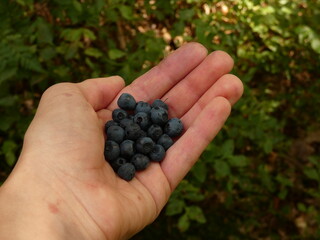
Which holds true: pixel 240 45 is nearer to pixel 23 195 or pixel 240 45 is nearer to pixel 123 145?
pixel 123 145

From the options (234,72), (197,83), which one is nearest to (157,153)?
(197,83)

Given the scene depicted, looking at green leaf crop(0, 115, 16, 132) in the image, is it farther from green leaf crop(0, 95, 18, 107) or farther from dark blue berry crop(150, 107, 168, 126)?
dark blue berry crop(150, 107, 168, 126)

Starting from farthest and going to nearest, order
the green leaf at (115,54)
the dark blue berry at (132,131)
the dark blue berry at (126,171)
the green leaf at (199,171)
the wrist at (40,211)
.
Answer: the green leaf at (115,54) → the green leaf at (199,171) → the dark blue berry at (132,131) → the dark blue berry at (126,171) → the wrist at (40,211)

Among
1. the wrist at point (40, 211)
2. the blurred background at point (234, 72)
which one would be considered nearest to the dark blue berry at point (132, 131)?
the blurred background at point (234, 72)

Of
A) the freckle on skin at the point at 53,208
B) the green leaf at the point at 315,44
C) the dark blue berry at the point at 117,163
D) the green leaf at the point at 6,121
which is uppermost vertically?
the green leaf at the point at 315,44

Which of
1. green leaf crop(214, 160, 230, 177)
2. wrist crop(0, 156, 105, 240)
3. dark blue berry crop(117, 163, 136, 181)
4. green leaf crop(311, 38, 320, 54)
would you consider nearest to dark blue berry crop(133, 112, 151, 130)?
dark blue berry crop(117, 163, 136, 181)

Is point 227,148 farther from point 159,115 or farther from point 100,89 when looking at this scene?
point 100,89

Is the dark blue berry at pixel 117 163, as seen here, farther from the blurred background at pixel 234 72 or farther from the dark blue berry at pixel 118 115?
the blurred background at pixel 234 72
